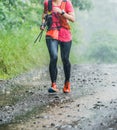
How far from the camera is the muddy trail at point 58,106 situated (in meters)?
6.90

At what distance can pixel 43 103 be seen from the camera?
8.88 metres

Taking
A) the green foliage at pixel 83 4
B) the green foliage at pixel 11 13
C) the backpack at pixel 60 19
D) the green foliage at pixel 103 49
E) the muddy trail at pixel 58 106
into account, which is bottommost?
the green foliage at pixel 103 49

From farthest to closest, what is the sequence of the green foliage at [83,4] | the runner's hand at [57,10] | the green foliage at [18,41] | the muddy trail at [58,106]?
the green foliage at [83,4] → the green foliage at [18,41] → the runner's hand at [57,10] → the muddy trail at [58,106]

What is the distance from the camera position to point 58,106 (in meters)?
8.49

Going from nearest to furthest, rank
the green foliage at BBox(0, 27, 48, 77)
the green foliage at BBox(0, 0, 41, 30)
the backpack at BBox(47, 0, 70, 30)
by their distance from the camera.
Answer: the backpack at BBox(47, 0, 70, 30)
the green foliage at BBox(0, 0, 41, 30)
the green foliage at BBox(0, 27, 48, 77)

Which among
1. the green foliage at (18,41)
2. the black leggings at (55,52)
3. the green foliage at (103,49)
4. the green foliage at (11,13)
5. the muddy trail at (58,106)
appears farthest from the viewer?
the green foliage at (103,49)

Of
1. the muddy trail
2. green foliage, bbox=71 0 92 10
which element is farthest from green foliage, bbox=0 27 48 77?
green foliage, bbox=71 0 92 10

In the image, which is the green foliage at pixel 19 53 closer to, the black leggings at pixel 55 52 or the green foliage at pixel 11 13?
the green foliage at pixel 11 13

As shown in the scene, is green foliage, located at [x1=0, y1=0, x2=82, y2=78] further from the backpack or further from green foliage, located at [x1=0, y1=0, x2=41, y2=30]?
the backpack

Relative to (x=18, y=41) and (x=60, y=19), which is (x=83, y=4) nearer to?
(x=18, y=41)

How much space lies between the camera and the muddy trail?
A: 6.90 meters

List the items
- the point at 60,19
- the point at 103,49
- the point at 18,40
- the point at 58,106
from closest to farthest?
the point at 58,106
the point at 60,19
the point at 18,40
the point at 103,49

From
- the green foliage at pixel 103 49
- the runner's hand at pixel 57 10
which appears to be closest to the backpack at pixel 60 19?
the runner's hand at pixel 57 10

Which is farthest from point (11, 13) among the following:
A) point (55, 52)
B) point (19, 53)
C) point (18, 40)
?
point (18, 40)
